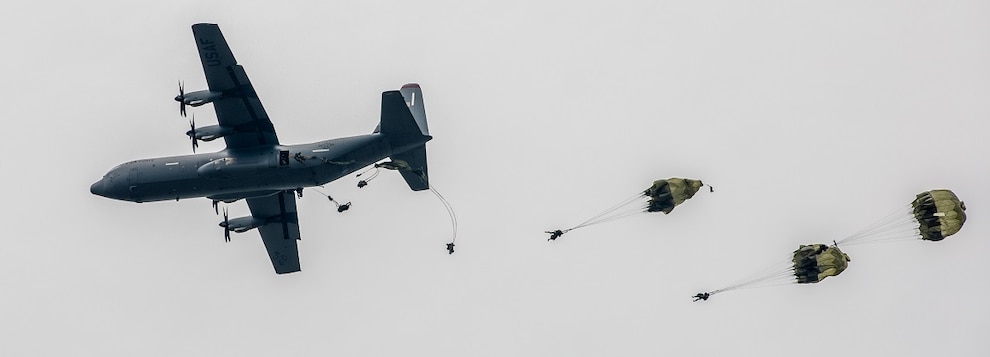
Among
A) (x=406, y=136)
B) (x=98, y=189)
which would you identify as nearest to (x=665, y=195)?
(x=406, y=136)

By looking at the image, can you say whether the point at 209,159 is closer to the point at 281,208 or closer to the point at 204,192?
the point at 204,192

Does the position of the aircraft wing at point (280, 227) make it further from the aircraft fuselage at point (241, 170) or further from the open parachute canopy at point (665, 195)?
the open parachute canopy at point (665, 195)

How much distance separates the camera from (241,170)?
78125 millimetres

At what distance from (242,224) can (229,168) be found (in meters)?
8.89

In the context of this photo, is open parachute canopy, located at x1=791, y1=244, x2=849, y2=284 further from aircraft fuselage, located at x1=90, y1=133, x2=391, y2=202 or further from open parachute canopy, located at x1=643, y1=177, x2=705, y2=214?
aircraft fuselage, located at x1=90, y1=133, x2=391, y2=202

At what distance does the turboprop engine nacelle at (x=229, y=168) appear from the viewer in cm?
7809

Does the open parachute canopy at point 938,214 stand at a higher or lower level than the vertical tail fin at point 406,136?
lower

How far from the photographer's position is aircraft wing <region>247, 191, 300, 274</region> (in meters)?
87.1

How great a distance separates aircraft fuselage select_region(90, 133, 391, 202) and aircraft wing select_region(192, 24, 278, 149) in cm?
94

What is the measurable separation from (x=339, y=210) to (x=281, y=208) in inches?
268

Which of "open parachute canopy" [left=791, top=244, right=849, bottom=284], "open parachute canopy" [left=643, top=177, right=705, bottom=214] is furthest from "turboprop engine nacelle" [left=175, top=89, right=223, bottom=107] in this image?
"open parachute canopy" [left=791, top=244, right=849, bottom=284]

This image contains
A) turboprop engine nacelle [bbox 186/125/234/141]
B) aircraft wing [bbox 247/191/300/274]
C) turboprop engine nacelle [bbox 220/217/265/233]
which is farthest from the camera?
aircraft wing [bbox 247/191/300/274]

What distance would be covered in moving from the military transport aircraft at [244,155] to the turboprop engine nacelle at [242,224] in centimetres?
460

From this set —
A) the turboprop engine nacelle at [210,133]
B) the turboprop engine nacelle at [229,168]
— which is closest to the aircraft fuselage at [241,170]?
the turboprop engine nacelle at [229,168]
